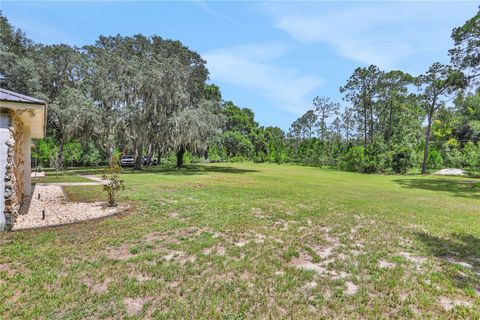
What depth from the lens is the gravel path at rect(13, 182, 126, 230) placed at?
542cm

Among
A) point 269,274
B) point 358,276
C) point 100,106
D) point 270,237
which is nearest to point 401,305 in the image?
point 358,276

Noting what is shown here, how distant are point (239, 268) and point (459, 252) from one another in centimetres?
364

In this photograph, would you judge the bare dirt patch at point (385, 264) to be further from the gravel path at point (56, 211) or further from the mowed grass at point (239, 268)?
the gravel path at point (56, 211)

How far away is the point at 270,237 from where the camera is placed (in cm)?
480

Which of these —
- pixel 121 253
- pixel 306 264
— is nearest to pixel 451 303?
pixel 306 264

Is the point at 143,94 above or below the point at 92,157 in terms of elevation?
above

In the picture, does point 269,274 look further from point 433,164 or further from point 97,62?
point 433,164

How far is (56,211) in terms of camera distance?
6.37 meters

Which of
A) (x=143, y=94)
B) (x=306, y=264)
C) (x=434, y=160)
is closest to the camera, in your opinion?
(x=306, y=264)

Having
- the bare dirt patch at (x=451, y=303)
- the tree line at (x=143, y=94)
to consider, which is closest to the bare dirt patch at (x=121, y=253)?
the bare dirt patch at (x=451, y=303)

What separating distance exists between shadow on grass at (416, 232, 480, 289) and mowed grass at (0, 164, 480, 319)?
0.02 metres

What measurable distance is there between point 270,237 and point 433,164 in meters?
31.8

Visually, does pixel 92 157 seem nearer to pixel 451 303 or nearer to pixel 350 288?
pixel 350 288

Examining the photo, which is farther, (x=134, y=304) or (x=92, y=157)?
(x=92, y=157)
